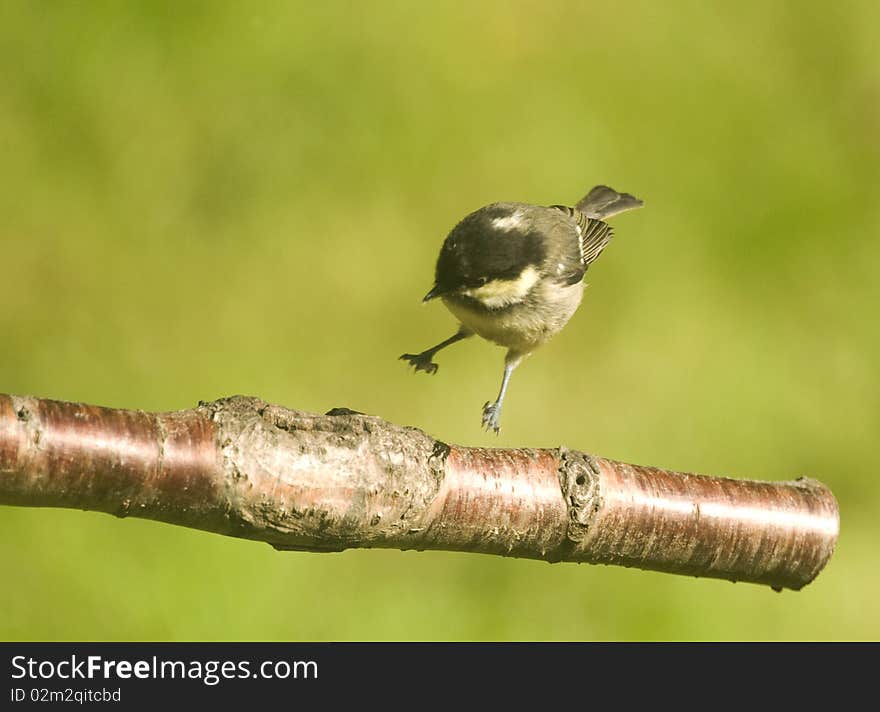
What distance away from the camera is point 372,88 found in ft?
13.4

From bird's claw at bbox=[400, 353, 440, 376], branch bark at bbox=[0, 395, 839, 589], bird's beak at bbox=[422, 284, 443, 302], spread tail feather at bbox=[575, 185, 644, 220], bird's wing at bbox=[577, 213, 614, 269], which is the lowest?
branch bark at bbox=[0, 395, 839, 589]

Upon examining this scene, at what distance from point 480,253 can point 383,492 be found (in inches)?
48.7

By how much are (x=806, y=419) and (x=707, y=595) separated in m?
0.90

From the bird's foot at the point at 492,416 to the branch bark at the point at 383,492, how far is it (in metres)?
0.96

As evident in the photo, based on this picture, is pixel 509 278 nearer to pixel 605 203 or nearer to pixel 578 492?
pixel 605 203

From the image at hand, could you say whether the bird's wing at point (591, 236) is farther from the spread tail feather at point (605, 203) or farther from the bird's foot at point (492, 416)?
the bird's foot at point (492, 416)

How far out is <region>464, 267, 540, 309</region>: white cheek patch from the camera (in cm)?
289

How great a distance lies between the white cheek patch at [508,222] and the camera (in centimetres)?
290

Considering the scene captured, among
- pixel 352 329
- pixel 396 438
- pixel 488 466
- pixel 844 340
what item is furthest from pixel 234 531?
pixel 844 340

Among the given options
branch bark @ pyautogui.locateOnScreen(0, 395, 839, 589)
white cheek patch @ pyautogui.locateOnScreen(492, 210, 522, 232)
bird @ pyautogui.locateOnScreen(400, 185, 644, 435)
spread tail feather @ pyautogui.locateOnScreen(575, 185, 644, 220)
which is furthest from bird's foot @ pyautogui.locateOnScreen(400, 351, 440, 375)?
branch bark @ pyautogui.locateOnScreen(0, 395, 839, 589)

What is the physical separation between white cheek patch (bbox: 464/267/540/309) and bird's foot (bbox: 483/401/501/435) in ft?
0.96

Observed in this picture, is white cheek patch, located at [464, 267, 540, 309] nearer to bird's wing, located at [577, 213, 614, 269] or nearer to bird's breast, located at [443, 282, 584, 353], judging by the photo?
bird's breast, located at [443, 282, 584, 353]

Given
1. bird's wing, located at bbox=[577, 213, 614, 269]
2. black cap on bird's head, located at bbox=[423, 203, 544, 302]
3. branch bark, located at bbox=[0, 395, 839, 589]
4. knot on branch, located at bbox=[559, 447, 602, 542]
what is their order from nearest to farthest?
1. branch bark, located at bbox=[0, 395, 839, 589]
2. knot on branch, located at bbox=[559, 447, 602, 542]
3. black cap on bird's head, located at bbox=[423, 203, 544, 302]
4. bird's wing, located at bbox=[577, 213, 614, 269]

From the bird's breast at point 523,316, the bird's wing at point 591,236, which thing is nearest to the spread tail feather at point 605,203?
the bird's wing at point 591,236
